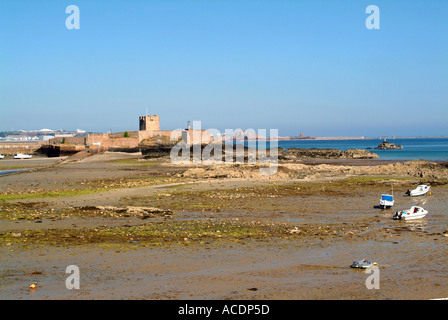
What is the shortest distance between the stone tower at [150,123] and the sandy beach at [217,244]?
64.7m

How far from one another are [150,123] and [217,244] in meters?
78.8

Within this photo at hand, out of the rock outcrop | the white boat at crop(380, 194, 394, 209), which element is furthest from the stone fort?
the white boat at crop(380, 194, 394, 209)

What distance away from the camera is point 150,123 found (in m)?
89.4

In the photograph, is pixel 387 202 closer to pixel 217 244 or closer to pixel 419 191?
pixel 419 191

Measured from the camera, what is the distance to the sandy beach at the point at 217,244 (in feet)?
29.0

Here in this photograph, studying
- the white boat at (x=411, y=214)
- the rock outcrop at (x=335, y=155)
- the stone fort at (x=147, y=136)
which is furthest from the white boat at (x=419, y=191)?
the stone fort at (x=147, y=136)

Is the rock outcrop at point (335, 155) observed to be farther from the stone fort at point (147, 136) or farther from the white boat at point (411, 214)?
the white boat at point (411, 214)

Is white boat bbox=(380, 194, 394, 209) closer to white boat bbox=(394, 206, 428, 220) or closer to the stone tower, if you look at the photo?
white boat bbox=(394, 206, 428, 220)

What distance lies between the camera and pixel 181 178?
32500mm

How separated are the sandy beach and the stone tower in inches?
2548

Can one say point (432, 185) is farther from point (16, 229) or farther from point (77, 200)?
point (16, 229)

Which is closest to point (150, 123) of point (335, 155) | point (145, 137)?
point (145, 137)
